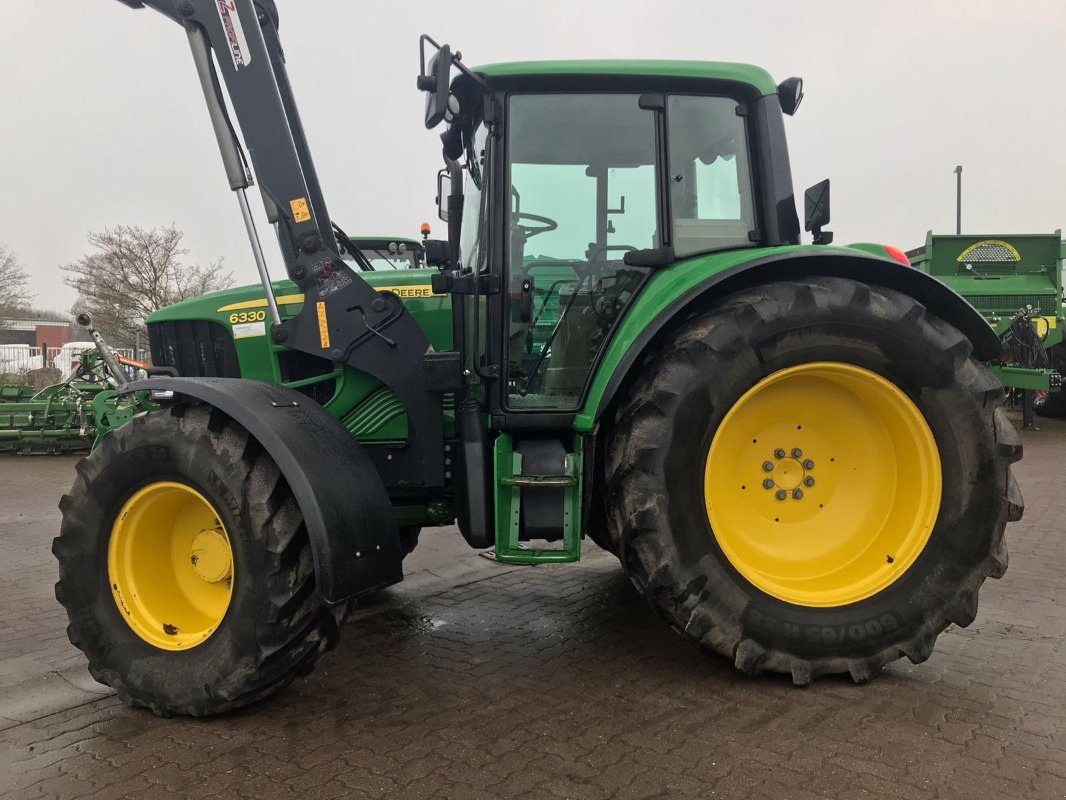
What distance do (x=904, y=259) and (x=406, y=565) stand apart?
3515mm

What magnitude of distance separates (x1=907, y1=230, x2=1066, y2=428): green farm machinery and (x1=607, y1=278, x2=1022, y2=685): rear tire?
9.22 m

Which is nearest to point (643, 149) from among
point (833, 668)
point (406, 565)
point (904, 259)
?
point (904, 259)

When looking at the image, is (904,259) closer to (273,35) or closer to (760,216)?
(760,216)

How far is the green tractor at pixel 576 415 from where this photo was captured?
2.69 m

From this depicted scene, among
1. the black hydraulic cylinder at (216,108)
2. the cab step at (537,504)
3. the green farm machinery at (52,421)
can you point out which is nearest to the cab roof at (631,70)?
the black hydraulic cylinder at (216,108)

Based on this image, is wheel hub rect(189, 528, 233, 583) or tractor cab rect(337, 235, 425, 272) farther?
tractor cab rect(337, 235, 425, 272)

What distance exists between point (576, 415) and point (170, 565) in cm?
174

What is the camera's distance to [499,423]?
10.1ft

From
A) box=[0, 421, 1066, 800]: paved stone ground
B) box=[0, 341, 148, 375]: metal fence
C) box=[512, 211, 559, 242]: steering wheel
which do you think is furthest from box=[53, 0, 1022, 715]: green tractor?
box=[0, 341, 148, 375]: metal fence

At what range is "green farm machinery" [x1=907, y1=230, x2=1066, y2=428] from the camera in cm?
1065

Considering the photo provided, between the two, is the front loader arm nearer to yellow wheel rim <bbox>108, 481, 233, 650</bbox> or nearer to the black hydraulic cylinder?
the black hydraulic cylinder

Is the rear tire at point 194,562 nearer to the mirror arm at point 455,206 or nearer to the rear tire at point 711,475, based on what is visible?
the rear tire at point 711,475

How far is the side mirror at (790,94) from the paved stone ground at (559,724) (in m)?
2.46

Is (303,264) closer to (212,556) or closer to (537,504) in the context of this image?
(212,556)
